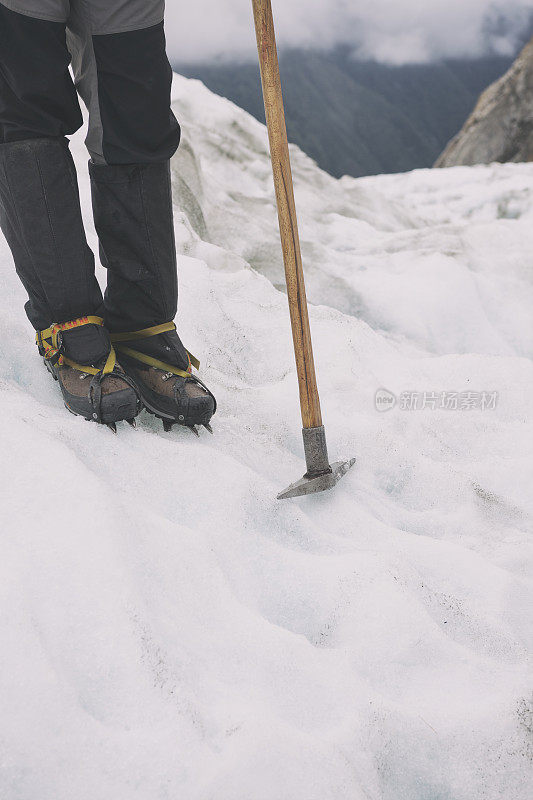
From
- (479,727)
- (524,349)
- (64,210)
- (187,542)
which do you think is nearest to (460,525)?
(479,727)

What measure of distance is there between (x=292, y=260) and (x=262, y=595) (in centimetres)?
84

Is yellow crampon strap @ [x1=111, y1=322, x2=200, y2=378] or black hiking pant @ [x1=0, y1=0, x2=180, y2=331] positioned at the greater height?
black hiking pant @ [x1=0, y1=0, x2=180, y2=331]

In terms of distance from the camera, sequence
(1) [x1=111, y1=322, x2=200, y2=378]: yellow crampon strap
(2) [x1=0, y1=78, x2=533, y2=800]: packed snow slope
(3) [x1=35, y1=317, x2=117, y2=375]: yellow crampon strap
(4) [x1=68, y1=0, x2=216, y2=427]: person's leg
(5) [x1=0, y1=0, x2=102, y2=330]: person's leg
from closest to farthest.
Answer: (2) [x1=0, y1=78, x2=533, y2=800]: packed snow slope < (5) [x1=0, y1=0, x2=102, y2=330]: person's leg < (4) [x1=68, y1=0, x2=216, y2=427]: person's leg < (3) [x1=35, y1=317, x2=117, y2=375]: yellow crampon strap < (1) [x1=111, y1=322, x2=200, y2=378]: yellow crampon strap

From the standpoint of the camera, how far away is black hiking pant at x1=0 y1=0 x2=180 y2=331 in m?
1.37

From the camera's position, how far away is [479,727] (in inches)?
41.8

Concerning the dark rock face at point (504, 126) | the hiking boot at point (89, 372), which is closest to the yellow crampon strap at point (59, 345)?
the hiking boot at point (89, 372)

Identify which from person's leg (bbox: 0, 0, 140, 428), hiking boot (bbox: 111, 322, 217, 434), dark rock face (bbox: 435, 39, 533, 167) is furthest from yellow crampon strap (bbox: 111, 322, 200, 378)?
dark rock face (bbox: 435, 39, 533, 167)

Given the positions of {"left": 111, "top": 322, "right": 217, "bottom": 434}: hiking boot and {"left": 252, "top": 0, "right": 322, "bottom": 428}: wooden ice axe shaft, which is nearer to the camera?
{"left": 252, "top": 0, "right": 322, "bottom": 428}: wooden ice axe shaft

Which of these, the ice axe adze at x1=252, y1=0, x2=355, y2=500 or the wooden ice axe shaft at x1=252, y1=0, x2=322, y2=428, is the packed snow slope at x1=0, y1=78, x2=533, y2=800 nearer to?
the ice axe adze at x1=252, y1=0, x2=355, y2=500

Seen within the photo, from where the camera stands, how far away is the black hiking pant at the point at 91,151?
1372mm

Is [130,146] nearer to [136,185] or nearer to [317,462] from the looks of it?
[136,185]

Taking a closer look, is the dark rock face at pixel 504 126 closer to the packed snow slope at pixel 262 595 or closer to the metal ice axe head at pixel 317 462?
the packed snow slope at pixel 262 595

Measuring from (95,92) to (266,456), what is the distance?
1.08 m

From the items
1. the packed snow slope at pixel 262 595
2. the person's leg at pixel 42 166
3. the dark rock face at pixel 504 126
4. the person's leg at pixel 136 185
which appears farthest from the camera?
the dark rock face at pixel 504 126
